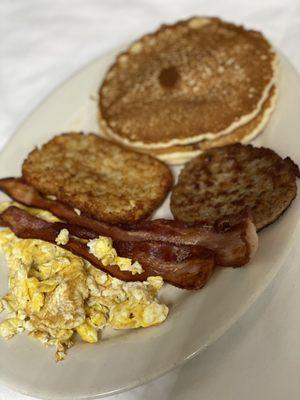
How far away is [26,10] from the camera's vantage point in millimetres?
3291

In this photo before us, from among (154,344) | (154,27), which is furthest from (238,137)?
(154,27)

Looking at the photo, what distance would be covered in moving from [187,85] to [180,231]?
734 mm

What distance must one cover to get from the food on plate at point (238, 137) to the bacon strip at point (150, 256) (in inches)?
19.8

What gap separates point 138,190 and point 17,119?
96 centimetres

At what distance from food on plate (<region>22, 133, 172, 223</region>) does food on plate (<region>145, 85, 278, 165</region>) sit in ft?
0.31

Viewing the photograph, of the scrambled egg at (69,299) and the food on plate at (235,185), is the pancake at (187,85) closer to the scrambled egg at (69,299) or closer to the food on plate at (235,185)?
the food on plate at (235,185)

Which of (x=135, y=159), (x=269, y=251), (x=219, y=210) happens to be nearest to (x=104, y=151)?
(x=135, y=159)

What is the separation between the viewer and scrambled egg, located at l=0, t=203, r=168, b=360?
5.70 ft

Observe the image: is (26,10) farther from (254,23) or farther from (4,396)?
(4,396)

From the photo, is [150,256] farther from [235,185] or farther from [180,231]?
[235,185]

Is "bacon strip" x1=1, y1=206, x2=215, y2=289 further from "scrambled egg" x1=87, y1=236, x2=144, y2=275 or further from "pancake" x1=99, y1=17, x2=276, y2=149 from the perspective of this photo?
"pancake" x1=99, y1=17, x2=276, y2=149

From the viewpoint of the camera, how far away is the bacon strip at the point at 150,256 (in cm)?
174

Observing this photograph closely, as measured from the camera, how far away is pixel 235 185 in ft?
6.48

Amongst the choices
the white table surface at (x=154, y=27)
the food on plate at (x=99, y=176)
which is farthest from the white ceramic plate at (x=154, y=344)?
the food on plate at (x=99, y=176)
